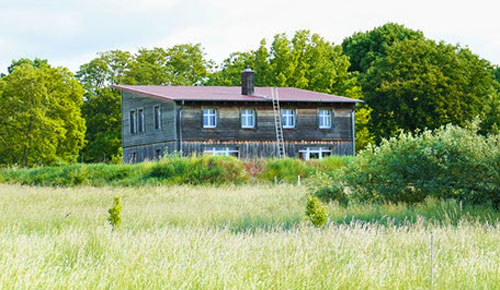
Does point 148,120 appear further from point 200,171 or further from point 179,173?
point 200,171

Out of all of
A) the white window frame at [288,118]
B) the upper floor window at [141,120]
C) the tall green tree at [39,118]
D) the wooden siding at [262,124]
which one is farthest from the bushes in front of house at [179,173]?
Answer: the tall green tree at [39,118]

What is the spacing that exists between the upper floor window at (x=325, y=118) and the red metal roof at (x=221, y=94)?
0.93 meters

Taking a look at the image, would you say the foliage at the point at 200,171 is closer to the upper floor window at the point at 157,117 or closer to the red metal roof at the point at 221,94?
the red metal roof at the point at 221,94

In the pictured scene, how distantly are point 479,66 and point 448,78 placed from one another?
418cm

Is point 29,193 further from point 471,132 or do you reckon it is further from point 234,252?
point 234,252

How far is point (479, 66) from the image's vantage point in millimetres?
61969

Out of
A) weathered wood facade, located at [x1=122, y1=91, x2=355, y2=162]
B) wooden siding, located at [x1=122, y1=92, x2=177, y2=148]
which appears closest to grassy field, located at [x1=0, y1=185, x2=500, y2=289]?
weathered wood facade, located at [x1=122, y1=91, x2=355, y2=162]

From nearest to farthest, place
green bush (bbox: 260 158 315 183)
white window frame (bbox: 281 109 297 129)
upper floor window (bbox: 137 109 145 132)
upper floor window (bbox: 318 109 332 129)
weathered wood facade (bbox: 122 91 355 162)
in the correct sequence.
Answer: green bush (bbox: 260 158 315 183) < weathered wood facade (bbox: 122 91 355 162) < white window frame (bbox: 281 109 297 129) < upper floor window (bbox: 318 109 332 129) < upper floor window (bbox: 137 109 145 132)

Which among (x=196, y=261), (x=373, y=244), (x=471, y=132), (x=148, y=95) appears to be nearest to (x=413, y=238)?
(x=373, y=244)

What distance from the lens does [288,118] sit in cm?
4841

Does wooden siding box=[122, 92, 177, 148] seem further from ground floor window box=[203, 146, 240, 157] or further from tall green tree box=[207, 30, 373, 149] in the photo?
tall green tree box=[207, 30, 373, 149]

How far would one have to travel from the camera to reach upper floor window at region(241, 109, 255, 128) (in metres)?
47.0

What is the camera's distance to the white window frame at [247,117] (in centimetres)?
4697

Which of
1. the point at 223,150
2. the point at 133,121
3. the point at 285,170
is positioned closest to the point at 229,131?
the point at 223,150
